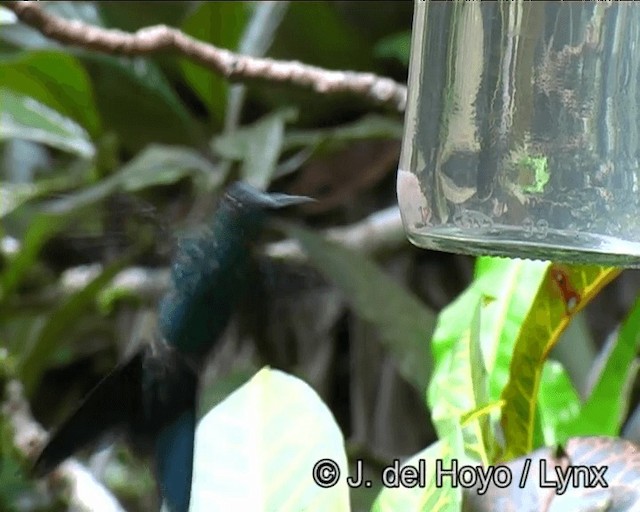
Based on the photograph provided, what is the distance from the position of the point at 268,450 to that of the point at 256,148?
1.75 ft

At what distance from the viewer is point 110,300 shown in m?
1.25

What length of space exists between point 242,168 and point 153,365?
0.52 m

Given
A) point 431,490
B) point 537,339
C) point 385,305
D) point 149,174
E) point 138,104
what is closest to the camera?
point 431,490

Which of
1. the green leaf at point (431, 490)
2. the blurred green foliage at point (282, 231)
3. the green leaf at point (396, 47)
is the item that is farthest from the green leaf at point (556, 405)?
the green leaf at point (396, 47)

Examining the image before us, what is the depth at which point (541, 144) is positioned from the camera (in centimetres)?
50

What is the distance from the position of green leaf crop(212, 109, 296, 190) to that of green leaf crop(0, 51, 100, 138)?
0.19m

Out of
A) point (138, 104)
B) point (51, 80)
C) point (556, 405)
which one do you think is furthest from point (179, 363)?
point (138, 104)

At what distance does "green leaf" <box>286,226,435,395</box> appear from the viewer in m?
0.89

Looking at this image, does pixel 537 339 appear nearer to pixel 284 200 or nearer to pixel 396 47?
pixel 284 200

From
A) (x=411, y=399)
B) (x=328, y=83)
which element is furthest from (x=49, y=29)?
(x=411, y=399)

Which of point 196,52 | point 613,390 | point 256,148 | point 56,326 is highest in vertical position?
point 196,52

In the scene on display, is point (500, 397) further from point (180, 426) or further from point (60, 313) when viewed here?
point (60, 313)

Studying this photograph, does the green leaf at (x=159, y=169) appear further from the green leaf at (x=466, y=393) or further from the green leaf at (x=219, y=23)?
the green leaf at (x=466, y=393)

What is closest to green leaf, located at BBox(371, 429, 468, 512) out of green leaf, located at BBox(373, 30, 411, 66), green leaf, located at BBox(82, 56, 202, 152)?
green leaf, located at BBox(373, 30, 411, 66)
